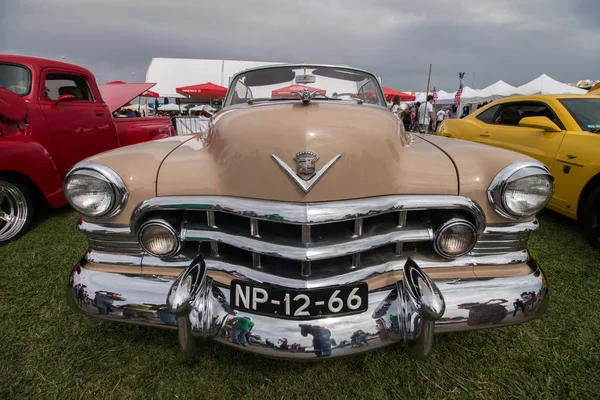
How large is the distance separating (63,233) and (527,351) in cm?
405

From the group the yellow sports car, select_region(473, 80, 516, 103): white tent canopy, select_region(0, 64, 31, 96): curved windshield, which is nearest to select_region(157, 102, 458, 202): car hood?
the yellow sports car

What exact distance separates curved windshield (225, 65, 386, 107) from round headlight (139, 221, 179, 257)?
161 cm

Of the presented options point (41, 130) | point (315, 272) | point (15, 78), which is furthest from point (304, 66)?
point (15, 78)

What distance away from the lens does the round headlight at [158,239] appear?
1516mm

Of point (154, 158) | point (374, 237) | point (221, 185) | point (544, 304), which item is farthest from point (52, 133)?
point (544, 304)

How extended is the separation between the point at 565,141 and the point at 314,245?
3.43 metres

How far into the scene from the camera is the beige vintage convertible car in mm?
1373

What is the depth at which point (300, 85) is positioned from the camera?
2.79m

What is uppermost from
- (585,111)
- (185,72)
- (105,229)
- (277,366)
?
(185,72)

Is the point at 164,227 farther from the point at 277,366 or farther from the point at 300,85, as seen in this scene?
the point at 300,85

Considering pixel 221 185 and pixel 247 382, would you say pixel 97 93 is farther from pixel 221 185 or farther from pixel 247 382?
pixel 247 382

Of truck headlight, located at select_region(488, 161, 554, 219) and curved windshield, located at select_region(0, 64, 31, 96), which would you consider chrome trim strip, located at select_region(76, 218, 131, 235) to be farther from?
curved windshield, located at select_region(0, 64, 31, 96)

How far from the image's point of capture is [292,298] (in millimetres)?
1369

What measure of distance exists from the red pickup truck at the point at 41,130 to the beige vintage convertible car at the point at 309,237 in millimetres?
2440
